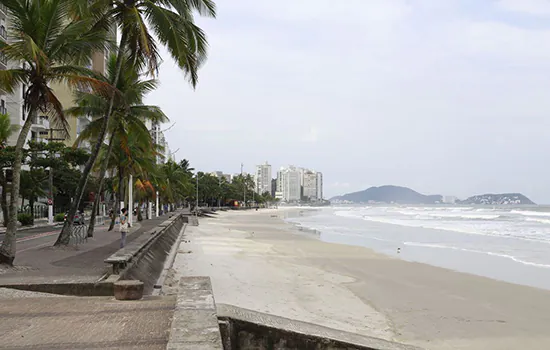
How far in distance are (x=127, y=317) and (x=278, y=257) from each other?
1479cm

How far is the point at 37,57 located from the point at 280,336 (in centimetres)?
798

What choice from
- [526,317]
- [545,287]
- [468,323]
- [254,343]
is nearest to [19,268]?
[254,343]

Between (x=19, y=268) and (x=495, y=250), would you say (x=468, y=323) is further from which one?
(x=495, y=250)

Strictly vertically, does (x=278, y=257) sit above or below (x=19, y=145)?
below

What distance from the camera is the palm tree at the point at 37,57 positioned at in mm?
10375

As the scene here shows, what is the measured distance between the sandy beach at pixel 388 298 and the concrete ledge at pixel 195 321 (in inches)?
153

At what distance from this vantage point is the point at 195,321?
4883 millimetres

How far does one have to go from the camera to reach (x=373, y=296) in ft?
41.0

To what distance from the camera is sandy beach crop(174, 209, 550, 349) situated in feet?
29.7

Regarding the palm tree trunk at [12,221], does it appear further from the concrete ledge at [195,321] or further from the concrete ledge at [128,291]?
the concrete ledge at [195,321]

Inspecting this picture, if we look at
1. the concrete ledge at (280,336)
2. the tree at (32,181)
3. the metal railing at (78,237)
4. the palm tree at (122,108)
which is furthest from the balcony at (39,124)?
the concrete ledge at (280,336)

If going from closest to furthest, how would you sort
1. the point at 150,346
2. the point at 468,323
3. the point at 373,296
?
the point at 150,346 < the point at 468,323 < the point at 373,296

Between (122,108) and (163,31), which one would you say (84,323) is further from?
(122,108)

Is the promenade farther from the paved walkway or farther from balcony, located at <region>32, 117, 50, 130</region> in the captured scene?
balcony, located at <region>32, 117, 50, 130</region>
